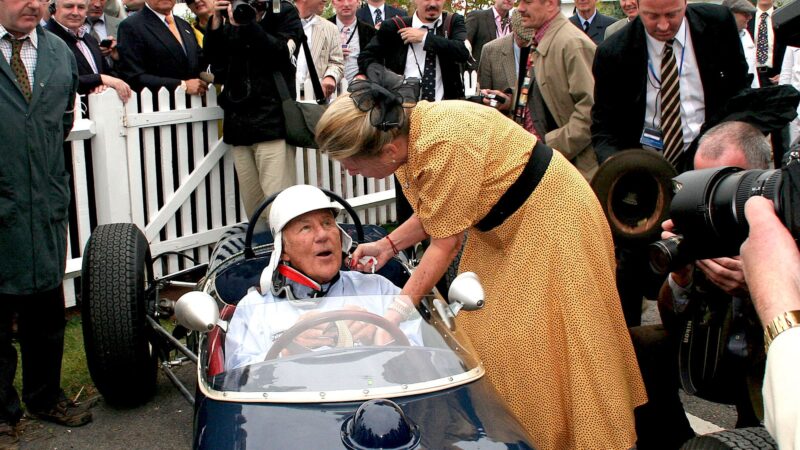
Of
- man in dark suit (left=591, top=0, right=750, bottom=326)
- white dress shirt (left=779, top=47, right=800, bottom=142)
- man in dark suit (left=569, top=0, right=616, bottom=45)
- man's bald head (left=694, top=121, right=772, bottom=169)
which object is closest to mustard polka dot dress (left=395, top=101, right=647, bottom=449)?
man's bald head (left=694, top=121, right=772, bottom=169)

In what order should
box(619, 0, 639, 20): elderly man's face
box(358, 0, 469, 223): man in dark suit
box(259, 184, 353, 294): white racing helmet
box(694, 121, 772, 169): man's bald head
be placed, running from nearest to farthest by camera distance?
1. box(694, 121, 772, 169): man's bald head
2. box(259, 184, 353, 294): white racing helmet
3. box(358, 0, 469, 223): man in dark suit
4. box(619, 0, 639, 20): elderly man's face

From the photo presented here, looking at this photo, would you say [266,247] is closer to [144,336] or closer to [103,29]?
[144,336]

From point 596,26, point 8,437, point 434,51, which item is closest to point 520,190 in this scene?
point 8,437

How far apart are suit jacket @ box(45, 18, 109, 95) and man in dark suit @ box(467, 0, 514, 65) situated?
533 centimetres

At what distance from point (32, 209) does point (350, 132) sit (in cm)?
201

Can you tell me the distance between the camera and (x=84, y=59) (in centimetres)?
670

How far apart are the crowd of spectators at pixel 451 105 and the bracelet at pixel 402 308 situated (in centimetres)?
27

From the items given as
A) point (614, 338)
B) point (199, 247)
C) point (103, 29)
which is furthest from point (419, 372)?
point (103, 29)

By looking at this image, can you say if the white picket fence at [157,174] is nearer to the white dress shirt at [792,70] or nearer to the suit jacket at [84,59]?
the suit jacket at [84,59]

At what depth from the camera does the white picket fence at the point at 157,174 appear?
6.23 metres

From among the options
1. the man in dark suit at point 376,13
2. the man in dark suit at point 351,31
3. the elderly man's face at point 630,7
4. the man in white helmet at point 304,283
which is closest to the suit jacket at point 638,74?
the man in white helmet at point 304,283

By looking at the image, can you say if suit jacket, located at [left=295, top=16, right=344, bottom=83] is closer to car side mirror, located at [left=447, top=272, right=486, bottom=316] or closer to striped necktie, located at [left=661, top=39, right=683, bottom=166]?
striped necktie, located at [left=661, top=39, right=683, bottom=166]

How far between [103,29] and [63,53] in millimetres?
3863

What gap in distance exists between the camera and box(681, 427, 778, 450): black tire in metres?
2.36
